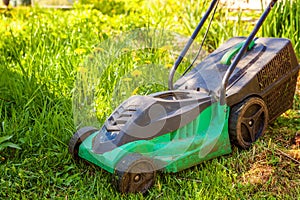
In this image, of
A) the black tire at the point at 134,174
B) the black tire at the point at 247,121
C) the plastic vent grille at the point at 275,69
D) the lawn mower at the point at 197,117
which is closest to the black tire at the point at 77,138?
the lawn mower at the point at 197,117

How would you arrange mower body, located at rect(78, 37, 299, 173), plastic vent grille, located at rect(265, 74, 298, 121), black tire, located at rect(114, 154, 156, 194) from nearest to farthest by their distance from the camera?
black tire, located at rect(114, 154, 156, 194) < mower body, located at rect(78, 37, 299, 173) < plastic vent grille, located at rect(265, 74, 298, 121)

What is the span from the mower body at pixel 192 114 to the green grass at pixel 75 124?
14 cm

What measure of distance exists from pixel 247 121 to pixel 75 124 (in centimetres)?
103

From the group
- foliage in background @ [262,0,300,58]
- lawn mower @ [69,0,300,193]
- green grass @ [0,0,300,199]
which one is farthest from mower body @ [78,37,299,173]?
foliage in background @ [262,0,300,58]

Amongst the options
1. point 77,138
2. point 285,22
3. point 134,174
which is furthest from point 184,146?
point 285,22

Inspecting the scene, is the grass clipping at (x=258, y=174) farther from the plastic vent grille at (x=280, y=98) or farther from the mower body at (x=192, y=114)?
the plastic vent grille at (x=280, y=98)

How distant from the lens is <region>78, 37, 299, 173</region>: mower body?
7.64ft

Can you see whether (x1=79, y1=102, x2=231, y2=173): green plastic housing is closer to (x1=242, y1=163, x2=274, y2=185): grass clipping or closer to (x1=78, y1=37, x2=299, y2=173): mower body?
(x1=78, y1=37, x2=299, y2=173): mower body

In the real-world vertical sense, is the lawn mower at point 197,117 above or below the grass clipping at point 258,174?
above

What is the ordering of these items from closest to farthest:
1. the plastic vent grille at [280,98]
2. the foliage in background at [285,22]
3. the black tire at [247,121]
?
the black tire at [247,121]
the plastic vent grille at [280,98]
the foliage in background at [285,22]

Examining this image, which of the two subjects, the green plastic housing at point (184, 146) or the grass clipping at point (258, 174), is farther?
the grass clipping at point (258, 174)

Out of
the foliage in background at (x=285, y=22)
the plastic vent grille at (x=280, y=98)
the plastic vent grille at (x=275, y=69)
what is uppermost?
the foliage in background at (x=285, y=22)

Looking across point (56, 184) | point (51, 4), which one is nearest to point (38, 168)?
point (56, 184)

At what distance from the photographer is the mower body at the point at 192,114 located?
233cm
